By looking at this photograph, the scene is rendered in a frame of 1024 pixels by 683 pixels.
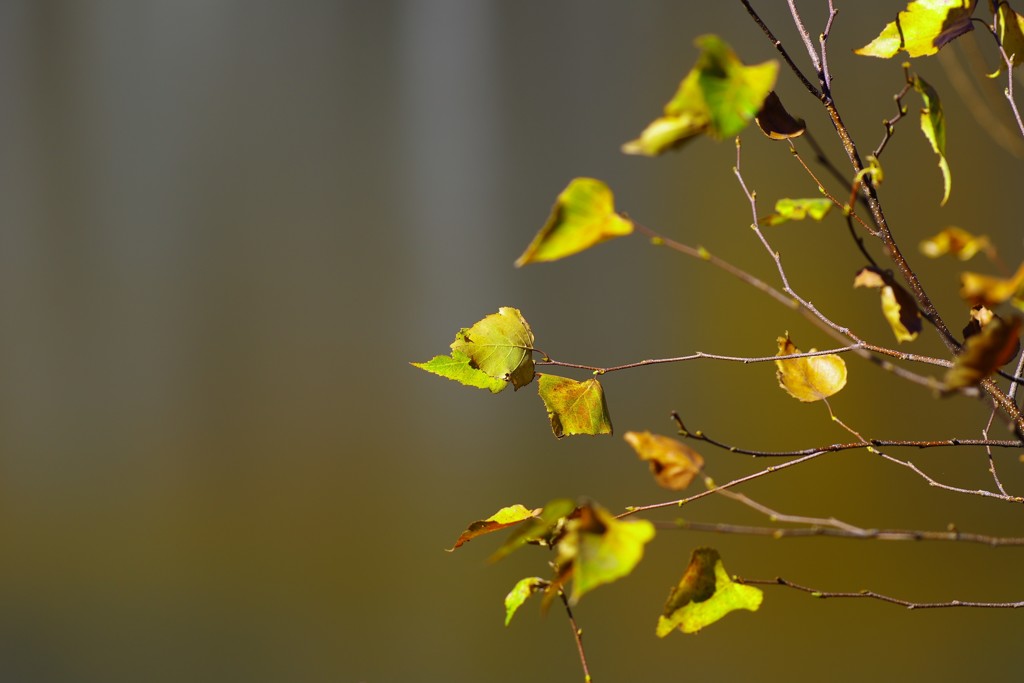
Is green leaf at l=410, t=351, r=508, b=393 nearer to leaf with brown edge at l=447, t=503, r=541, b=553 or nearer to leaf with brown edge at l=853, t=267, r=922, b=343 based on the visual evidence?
leaf with brown edge at l=447, t=503, r=541, b=553

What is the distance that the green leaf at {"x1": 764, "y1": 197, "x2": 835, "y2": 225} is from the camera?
0.34 meters

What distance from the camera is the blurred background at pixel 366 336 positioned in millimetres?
1294

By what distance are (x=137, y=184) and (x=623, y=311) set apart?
758 millimetres

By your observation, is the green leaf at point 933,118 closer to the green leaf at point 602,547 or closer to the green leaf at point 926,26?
the green leaf at point 926,26

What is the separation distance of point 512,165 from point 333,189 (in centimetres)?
27

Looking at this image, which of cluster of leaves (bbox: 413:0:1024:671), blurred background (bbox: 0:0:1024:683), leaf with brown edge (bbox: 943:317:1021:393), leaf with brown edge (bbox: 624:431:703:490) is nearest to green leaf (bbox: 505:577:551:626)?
cluster of leaves (bbox: 413:0:1024:671)

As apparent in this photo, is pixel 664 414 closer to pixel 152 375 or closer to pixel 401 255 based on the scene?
pixel 401 255

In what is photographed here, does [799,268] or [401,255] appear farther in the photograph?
[401,255]

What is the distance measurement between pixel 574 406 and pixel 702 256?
0.18 m

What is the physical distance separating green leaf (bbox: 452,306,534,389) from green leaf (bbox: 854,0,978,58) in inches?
8.3

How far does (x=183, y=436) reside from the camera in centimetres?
138

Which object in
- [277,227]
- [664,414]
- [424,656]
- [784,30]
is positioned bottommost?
[424,656]

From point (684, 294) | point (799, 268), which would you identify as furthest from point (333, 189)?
point (799, 268)

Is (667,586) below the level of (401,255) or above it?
below
